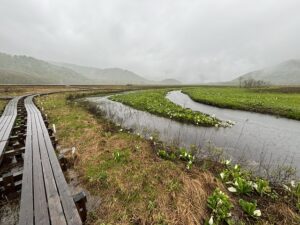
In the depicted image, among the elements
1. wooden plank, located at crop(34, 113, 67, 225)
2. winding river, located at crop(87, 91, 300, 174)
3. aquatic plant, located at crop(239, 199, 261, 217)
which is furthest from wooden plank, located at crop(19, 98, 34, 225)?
winding river, located at crop(87, 91, 300, 174)

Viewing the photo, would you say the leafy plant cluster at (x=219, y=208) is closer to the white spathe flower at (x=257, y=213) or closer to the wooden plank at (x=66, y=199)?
the white spathe flower at (x=257, y=213)

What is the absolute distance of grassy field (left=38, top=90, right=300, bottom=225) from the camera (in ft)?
15.6

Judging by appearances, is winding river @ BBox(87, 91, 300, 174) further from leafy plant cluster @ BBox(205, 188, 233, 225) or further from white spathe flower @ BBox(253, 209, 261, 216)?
leafy plant cluster @ BBox(205, 188, 233, 225)

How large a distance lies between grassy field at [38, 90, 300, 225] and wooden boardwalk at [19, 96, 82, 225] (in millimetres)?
1088

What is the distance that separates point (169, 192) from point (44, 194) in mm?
3480

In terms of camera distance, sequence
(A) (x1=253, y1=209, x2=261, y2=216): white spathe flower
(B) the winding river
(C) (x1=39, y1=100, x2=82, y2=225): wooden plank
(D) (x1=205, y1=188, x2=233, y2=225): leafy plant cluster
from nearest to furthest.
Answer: (C) (x1=39, y1=100, x2=82, y2=225): wooden plank → (D) (x1=205, y1=188, x2=233, y2=225): leafy plant cluster → (A) (x1=253, y1=209, x2=261, y2=216): white spathe flower → (B) the winding river

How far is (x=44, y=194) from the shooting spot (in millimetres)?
4246

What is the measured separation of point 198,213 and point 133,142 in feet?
17.8

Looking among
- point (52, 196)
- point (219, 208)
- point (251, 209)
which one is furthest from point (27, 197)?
point (251, 209)

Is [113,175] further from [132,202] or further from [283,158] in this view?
[283,158]

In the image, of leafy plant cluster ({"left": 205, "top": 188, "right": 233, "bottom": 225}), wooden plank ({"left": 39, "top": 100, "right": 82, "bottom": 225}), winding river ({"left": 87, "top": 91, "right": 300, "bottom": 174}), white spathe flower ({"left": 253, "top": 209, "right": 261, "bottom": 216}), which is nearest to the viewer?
wooden plank ({"left": 39, "top": 100, "right": 82, "bottom": 225})

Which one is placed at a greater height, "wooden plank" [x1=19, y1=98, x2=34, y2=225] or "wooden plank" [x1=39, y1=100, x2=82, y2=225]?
"wooden plank" [x1=39, y1=100, x2=82, y2=225]

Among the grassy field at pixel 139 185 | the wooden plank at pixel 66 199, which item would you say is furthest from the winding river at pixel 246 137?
the wooden plank at pixel 66 199

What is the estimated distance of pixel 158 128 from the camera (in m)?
14.6
